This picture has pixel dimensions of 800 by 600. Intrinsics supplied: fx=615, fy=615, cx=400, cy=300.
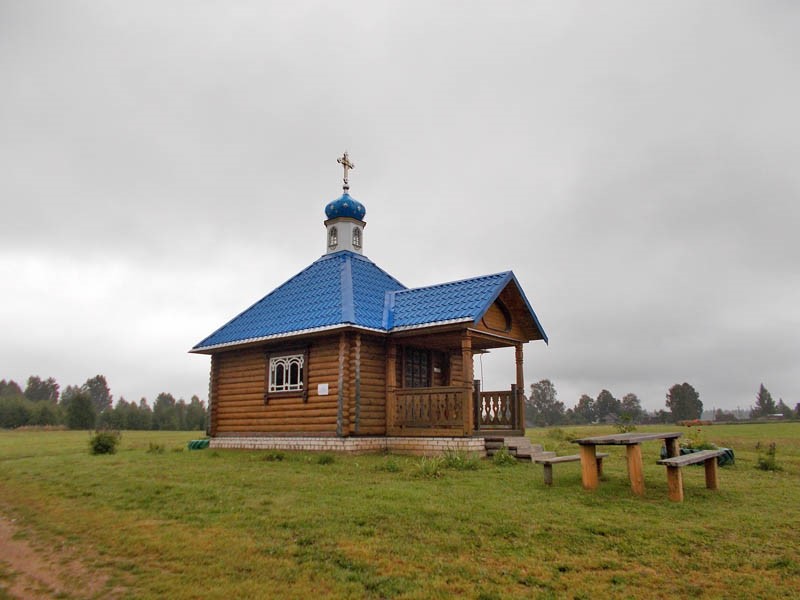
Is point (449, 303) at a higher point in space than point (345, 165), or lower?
lower

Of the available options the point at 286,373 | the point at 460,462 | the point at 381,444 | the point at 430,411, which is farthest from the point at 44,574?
the point at 286,373

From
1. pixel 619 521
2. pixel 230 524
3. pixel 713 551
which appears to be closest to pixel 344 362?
pixel 230 524

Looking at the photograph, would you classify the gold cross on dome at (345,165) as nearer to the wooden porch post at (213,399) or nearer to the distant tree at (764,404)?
the wooden porch post at (213,399)

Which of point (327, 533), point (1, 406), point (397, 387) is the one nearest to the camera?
point (327, 533)

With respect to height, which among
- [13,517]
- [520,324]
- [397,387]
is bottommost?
[13,517]

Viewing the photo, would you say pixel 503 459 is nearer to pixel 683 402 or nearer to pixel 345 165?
pixel 345 165

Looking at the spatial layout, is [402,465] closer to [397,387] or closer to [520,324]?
[397,387]

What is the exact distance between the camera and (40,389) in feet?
376

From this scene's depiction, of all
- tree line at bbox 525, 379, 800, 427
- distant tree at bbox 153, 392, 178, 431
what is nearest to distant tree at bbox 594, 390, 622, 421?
tree line at bbox 525, 379, 800, 427

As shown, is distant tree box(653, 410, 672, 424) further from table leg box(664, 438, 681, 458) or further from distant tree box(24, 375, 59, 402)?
distant tree box(24, 375, 59, 402)

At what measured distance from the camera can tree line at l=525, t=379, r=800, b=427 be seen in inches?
2992

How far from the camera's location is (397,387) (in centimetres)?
1719

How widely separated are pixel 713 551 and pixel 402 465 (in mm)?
7292

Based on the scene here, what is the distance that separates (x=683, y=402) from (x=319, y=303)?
71.6 metres
